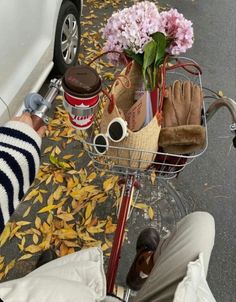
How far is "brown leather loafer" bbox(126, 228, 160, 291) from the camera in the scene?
1.70 m

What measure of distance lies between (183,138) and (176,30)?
404 millimetres

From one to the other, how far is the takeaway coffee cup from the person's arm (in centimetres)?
15

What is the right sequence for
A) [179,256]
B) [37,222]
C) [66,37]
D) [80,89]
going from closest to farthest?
[80,89], [179,256], [37,222], [66,37]

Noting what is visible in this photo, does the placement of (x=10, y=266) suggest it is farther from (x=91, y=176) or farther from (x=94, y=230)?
(x=91, y=176)

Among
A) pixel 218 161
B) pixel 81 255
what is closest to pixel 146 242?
pixel 81 255

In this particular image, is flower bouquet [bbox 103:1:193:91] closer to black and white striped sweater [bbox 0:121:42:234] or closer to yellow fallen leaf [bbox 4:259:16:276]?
black and white striped sweater [bbox 0:121:42:234]

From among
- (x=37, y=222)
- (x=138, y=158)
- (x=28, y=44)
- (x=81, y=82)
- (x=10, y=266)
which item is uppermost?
(x=28, y=44)

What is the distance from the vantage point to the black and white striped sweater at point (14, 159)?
3.17ft

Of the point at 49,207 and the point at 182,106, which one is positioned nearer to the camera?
the point at 182,106

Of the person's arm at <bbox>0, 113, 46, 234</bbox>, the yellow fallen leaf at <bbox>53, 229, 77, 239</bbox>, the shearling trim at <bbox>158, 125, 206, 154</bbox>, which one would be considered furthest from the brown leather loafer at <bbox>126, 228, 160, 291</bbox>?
the person's arm at <bbox>0, 113, 46, 234</bbox>

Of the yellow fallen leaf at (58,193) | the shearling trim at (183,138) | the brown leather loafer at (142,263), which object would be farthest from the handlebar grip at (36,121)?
the yellow fallen leaf at (58,193)

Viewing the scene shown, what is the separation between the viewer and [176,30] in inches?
47.4

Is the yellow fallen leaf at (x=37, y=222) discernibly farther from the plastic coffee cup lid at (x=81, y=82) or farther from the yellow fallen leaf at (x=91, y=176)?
the plastic coffee cup lid at (x=81, y=82)

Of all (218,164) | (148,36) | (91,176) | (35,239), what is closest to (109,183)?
(91,176)
